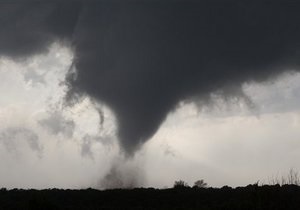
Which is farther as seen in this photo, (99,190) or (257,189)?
(99,190)

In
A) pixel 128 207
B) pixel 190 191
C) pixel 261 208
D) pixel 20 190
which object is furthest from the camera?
pixel 20 190

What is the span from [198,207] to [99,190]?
1380cm

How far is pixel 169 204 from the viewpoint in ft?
140

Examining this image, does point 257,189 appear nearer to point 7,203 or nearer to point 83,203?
point 83,203

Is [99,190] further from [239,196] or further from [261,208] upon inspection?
[261,208]

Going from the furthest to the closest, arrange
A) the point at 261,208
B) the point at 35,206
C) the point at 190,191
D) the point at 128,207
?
the point at 190,191 → the point at 128,207 → the point at 35,206 → the point at 261,208

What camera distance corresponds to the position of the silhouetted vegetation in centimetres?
3838

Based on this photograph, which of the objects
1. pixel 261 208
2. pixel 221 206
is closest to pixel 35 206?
pixel 221 206

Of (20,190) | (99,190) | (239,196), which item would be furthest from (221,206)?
(20,190)

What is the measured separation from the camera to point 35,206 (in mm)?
38969

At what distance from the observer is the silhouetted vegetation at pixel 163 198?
38.4 m

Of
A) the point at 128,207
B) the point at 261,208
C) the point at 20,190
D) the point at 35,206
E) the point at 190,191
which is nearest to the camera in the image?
the point at 261,208

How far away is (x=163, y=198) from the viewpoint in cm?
4562

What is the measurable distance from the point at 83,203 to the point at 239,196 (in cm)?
1312
